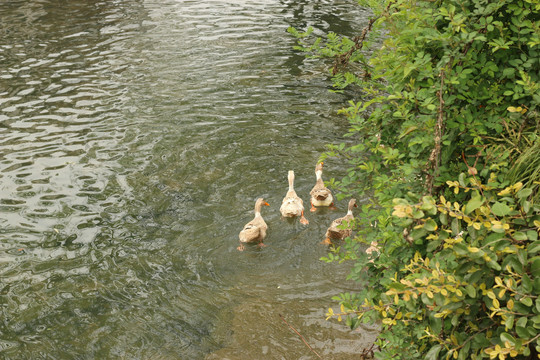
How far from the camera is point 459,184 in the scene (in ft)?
10.9

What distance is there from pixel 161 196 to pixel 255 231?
2.20 metres

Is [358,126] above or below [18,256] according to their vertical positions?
above

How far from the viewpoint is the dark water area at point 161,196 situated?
6.82 metres

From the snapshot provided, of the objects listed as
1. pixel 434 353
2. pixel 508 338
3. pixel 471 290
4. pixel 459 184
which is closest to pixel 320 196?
pixel 459 184

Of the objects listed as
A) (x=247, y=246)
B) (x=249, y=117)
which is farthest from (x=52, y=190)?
(x=249, y=117)

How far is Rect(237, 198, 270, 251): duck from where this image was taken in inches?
328

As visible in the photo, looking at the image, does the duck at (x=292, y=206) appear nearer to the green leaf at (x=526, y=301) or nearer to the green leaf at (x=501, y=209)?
the green leaf at (x=501, y=209)

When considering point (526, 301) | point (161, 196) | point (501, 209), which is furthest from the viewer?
point (161, 196)

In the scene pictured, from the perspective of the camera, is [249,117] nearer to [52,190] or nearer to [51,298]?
[52,190]

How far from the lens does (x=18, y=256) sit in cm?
817

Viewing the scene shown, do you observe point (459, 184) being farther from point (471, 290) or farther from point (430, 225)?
point (471, 290)

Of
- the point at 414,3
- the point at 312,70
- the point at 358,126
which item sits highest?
the point at 414,3

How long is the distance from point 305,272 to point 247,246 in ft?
3.57

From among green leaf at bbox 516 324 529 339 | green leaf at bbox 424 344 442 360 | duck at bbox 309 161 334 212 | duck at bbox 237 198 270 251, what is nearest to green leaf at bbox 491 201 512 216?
green leaf at bbox 516 324 529 339
